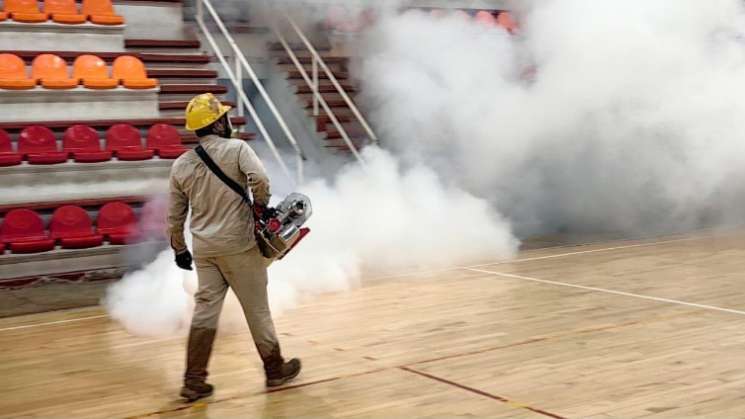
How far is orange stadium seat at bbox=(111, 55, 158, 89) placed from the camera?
9453 millimetres

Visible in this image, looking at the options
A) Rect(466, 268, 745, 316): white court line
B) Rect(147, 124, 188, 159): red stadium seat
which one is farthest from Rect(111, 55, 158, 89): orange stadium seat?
Rect(466, 268, 745, 316): white court line

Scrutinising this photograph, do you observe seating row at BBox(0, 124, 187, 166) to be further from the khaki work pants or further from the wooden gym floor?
the khaki work pants

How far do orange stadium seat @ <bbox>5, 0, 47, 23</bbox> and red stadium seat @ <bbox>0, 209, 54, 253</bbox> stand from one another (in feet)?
8.74

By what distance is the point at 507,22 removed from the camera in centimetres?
1138

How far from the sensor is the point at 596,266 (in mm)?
7652

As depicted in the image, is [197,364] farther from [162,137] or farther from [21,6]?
[21,6]

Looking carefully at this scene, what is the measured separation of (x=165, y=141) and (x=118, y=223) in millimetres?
1127

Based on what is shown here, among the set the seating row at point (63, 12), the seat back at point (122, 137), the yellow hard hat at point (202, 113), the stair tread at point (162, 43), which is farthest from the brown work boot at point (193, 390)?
the stair tread at point (162, 43)

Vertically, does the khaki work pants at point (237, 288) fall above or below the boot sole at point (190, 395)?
above

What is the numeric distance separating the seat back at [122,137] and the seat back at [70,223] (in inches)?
32.9

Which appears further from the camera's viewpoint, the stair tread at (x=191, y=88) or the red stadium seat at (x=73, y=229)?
the stair tread at (x=191, y=88)

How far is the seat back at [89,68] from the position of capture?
30.6 ft

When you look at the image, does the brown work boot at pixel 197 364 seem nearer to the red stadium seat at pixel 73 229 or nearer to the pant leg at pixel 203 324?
the pant leg at pixel 203 324

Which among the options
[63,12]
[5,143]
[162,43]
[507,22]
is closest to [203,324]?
[5,143]
